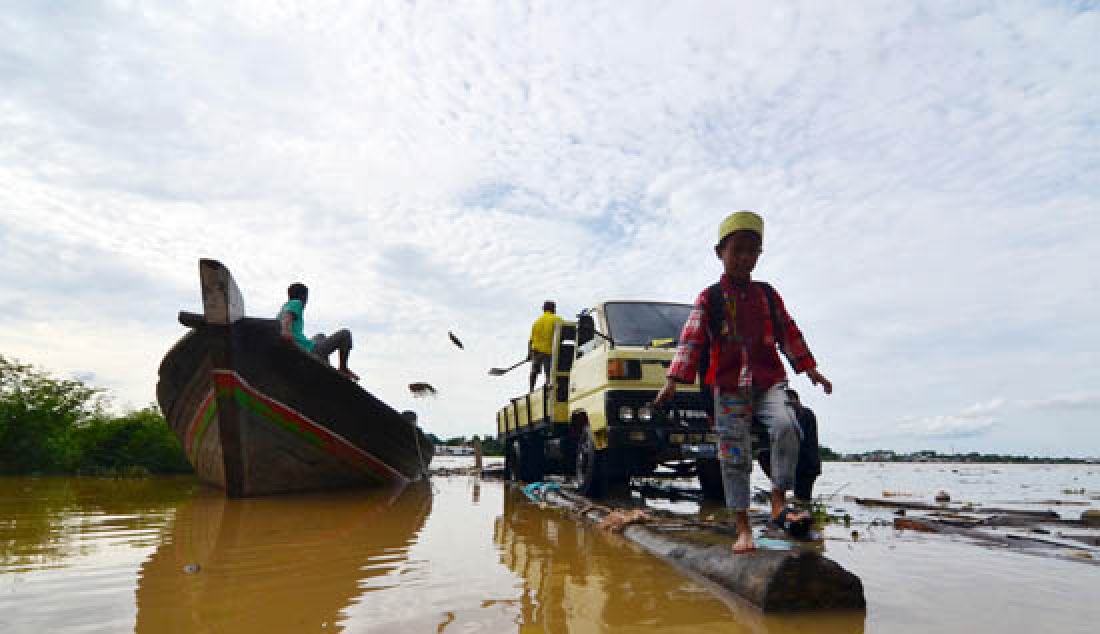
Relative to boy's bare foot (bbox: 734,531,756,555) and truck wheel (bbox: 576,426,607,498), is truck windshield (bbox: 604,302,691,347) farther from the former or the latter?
boy's bare foot (bbox: 734,531,756,555)

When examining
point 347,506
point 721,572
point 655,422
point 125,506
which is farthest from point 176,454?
point 721,572

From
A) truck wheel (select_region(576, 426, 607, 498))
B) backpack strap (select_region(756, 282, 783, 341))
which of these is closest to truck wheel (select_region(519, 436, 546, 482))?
truck wheel (select_region(576, 426, 607, 498))

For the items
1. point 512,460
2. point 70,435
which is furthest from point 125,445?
point 512,460

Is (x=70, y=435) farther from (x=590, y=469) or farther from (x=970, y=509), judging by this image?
(x=970, y=509)

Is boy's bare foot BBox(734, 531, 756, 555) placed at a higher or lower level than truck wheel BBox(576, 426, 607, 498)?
lower

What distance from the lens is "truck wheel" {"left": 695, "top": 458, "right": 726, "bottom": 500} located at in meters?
7.63

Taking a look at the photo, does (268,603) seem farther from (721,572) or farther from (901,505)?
(901,505)

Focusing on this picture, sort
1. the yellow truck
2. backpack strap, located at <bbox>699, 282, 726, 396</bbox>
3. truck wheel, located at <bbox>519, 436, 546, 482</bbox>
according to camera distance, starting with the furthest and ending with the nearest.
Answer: truck wheel, located at <bbox>519, 436, 546, 482</bbox> < the yellow truck < backpack strap, located at <bbox>699, 282, 726, 396</bbox>

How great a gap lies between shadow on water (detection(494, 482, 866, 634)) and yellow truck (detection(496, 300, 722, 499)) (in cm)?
175

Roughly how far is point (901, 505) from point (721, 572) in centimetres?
531

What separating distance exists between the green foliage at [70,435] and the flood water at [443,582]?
35.8 feet

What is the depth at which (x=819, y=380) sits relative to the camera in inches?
133

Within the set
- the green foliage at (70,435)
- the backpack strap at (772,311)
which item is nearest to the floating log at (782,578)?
the backpack strap at (772,311)

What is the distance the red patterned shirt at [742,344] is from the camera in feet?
10.9
